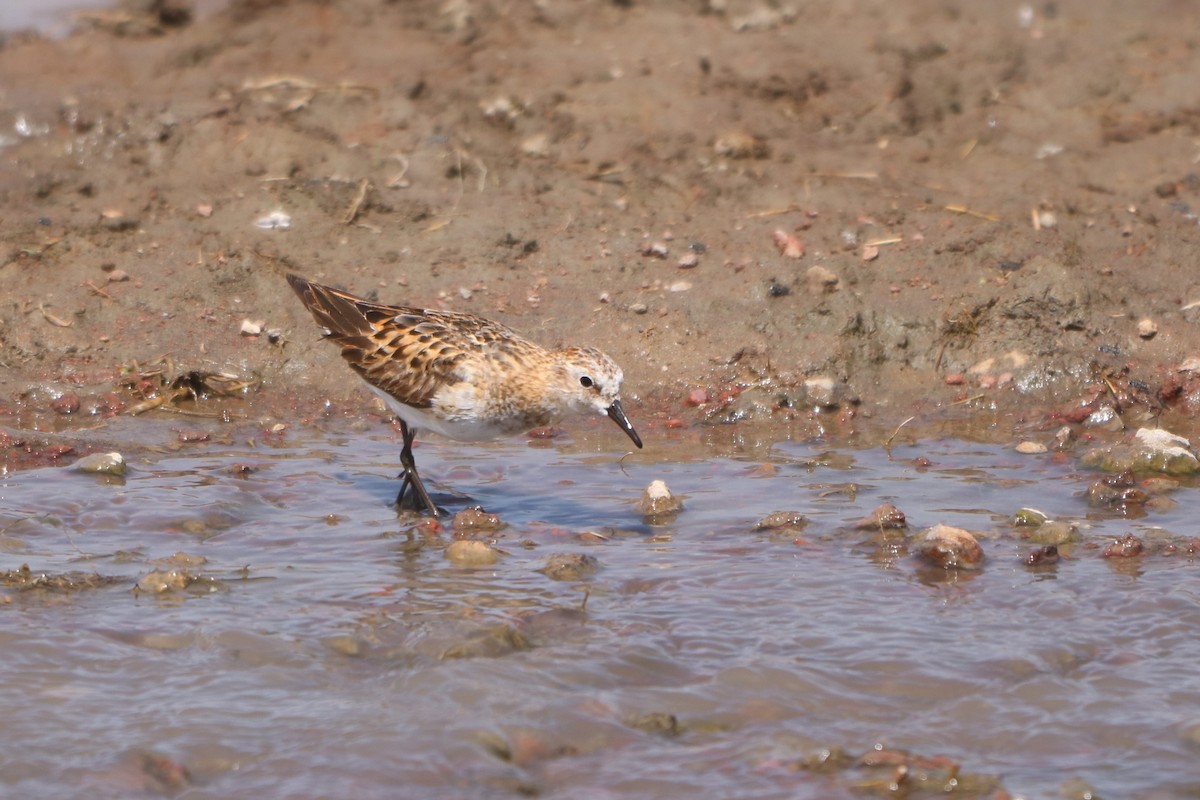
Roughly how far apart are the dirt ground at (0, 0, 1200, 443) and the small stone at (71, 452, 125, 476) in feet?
4.76

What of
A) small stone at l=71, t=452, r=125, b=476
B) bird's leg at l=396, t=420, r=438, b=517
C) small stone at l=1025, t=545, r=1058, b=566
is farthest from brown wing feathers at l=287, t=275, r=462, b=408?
small stone at l=1025, t=545, r=1058, b=566

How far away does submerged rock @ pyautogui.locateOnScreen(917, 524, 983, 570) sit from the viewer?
25.3ft

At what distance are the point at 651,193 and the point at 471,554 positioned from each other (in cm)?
465

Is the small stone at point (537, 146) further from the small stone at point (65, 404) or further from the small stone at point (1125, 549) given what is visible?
the small stone at point (1125, 549)

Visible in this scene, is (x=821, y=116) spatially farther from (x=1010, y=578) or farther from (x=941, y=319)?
(x=1010, y=578)

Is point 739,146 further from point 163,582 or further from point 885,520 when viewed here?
point 163,582

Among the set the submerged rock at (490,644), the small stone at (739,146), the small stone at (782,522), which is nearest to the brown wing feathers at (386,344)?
the small stone at (782,522)

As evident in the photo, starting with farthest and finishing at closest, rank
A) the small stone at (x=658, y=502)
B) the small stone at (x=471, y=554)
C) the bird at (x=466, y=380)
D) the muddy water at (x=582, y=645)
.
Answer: the bird at (x=466, y=380), the small stone at (x=658, y=502), the small stone at (x=471, y=554), the muddy water at (x=582, y=645)

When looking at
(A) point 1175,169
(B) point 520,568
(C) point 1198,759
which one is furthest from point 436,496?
(A) point 1175,169

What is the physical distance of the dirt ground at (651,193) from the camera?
34.7 feet

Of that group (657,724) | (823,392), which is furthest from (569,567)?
(823,392)

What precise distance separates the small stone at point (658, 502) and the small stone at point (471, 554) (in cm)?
104

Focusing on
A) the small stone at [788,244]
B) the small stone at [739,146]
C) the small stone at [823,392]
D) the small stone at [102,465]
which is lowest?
the small stone at [102,465]

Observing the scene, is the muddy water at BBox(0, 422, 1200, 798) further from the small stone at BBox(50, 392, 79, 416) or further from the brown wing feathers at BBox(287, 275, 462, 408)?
the small stone at BBox(50, 392, 79, 416)
